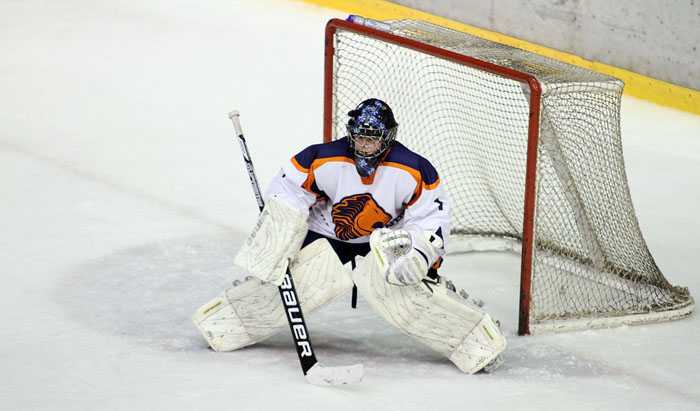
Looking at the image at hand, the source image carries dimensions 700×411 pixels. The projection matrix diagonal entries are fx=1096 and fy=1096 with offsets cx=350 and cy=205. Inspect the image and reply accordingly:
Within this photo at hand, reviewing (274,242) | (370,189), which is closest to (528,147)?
(370,189)

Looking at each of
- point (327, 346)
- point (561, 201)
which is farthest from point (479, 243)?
point (327, 346)

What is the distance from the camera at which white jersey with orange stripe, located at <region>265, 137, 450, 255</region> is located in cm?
318

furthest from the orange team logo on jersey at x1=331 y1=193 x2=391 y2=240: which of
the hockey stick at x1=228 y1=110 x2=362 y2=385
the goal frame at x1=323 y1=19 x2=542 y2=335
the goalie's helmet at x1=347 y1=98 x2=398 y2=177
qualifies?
the goal frame at x1=323 y1=19 x2=542 y2=335

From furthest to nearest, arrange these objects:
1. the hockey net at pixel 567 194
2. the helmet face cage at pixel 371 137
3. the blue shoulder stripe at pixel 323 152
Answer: the hockey net at pixel 567 194, the blue shoulder stripe at pixel 323 152, the helmet face cage at pixel 371 137

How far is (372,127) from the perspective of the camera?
3.09 meters

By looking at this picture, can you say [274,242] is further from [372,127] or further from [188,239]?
[188,239]

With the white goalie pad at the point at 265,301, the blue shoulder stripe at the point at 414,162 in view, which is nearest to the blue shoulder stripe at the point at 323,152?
the blue shoulder stripe at the point at 414,162

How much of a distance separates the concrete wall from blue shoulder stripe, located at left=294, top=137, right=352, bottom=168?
2956mm

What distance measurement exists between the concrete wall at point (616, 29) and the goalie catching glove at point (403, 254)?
120 inches

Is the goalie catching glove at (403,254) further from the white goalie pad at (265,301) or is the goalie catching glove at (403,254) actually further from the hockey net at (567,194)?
the hockey net at (567,194)

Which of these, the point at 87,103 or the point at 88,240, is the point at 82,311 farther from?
the point at 87,103

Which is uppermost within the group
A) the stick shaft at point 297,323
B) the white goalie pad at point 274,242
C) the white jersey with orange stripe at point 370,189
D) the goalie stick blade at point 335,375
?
the white jersey with orange stripe at point 370,189

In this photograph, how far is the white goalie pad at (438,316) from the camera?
3113 mm

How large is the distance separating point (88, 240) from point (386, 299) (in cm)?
158
